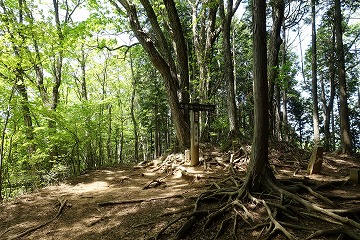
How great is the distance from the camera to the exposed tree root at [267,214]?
3615mm

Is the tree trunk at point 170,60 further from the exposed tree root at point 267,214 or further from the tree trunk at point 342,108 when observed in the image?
the tree trunk at point 342,108

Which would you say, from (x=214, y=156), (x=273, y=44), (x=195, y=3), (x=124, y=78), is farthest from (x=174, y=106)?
(x=124, y=78)

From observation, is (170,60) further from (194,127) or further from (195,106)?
(194,127)

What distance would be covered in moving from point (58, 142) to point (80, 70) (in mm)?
15011

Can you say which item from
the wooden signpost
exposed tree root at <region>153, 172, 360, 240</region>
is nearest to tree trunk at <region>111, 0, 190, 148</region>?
the wooden signpost

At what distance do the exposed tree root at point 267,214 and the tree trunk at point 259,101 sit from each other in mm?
276

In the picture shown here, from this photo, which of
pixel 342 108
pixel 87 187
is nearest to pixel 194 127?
pixel 87 187

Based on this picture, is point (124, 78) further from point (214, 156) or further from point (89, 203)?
point (89, 203)

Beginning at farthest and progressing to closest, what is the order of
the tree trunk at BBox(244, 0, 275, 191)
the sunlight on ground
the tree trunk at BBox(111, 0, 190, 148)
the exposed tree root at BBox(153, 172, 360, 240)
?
the tree trunk at BBox(111, 0, 190, 148) → the sunlight on ground → the tree trunk at BBox(244, 0, 275, 191) → the exposed tree root at BBox(153, 172, 360, 240)

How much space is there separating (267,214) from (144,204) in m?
2.70

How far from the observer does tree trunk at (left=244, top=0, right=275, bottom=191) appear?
15.2ft

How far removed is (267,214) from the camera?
4.18 metres

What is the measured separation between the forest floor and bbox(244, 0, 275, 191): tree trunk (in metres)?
0.61

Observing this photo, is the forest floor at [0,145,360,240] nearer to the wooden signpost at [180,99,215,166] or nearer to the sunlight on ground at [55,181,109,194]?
the sunlight on ground at [55,181,109,194]
